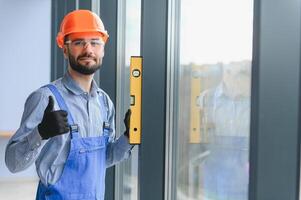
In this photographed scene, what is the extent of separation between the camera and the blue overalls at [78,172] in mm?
1638

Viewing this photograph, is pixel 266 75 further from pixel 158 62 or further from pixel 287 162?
pixel 158 62

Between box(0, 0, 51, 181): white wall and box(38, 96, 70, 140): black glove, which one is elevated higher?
box(0, 0, 51, 181): white wall

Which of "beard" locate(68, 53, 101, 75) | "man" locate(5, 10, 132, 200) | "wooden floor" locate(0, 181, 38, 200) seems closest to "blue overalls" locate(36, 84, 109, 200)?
"man" locate(5, 10, 132, 200)

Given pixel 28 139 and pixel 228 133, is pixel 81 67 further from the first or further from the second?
pixel 228 133

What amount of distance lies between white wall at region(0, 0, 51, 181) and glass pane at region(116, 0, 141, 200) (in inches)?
126

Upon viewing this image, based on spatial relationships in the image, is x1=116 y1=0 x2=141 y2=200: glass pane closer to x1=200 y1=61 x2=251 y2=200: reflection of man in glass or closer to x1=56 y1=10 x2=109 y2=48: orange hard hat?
x1=56 y1=10 x2=109 y2=48: orange hard hat

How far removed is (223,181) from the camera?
58.8 inches

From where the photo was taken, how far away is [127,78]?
2650 millimetres

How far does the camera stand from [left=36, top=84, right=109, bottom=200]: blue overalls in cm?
164

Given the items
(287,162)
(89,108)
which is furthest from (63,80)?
(287,162)

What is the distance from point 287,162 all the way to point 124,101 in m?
1.75

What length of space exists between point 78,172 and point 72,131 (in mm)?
178

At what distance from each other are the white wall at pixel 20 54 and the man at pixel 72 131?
4.00 metres

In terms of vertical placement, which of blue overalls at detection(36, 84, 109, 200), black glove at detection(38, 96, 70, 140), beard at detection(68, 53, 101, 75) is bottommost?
blue overalls at detection(36, 84, 109, 200)
